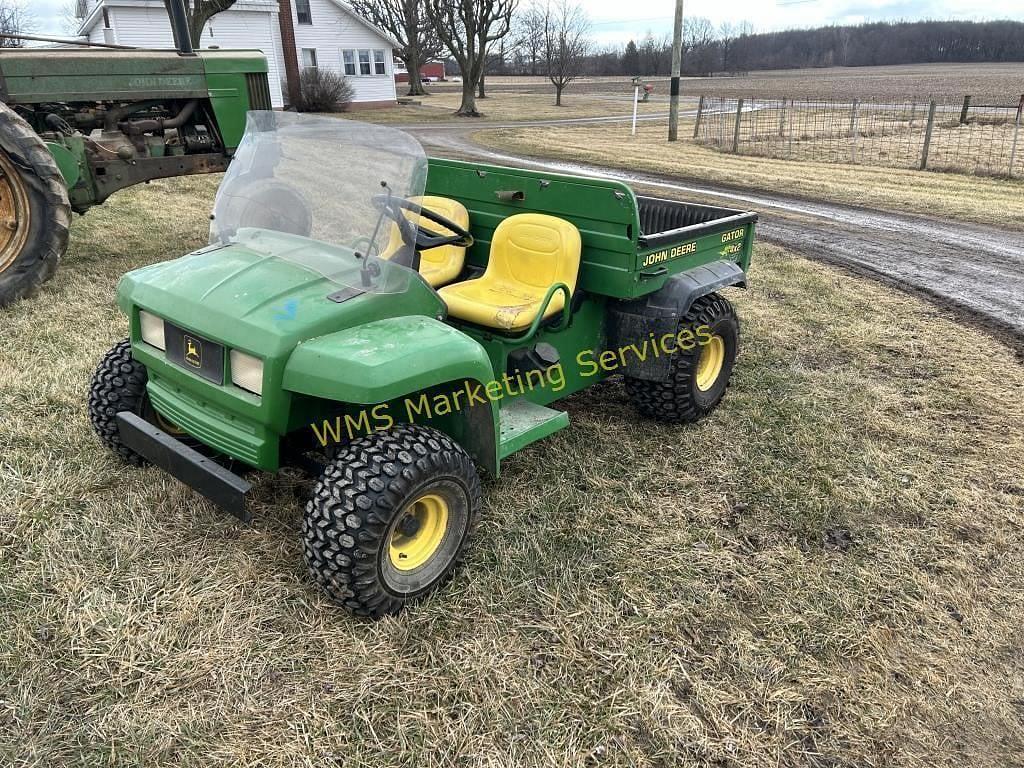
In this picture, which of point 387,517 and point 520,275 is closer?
point 387,517

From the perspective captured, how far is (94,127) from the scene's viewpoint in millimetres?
6426

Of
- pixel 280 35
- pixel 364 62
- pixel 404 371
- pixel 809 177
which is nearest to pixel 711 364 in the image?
pixel 404 371

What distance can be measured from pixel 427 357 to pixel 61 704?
1454 mm

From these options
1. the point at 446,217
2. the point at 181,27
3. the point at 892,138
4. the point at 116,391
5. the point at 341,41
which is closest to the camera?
the point at 116,391

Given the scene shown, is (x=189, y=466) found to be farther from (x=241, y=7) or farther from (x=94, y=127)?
(x=241, y=7)

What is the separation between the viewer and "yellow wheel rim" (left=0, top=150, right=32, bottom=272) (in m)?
5.03

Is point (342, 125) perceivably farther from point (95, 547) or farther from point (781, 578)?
point (781, 578)

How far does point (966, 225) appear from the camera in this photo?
30.0ft

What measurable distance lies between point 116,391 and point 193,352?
2.50 feet

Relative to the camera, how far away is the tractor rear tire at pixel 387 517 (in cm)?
235

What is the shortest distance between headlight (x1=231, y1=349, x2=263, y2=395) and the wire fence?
13843 millimetres

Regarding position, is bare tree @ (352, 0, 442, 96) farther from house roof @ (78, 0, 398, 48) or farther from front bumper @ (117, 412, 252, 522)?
front bumper @ (117, 412, 252, 522)

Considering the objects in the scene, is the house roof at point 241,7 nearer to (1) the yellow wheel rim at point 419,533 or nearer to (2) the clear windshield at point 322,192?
(2) the clear windshield at point 322,192

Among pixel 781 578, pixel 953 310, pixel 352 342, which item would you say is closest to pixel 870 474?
pixel 781 578
